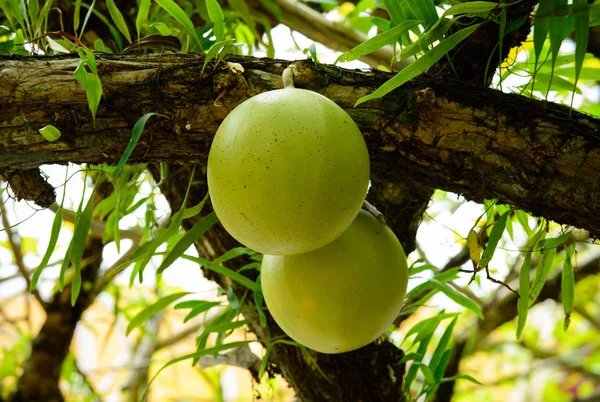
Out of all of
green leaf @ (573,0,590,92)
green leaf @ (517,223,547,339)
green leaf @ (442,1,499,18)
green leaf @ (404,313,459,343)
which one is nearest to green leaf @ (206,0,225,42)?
green leaf @ (442,1,499,18)

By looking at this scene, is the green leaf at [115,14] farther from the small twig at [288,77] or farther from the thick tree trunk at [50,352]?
the thick tree trunk at [50,352]

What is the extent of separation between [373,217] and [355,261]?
0.28 ft

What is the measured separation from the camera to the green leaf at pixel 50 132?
0.73 metres

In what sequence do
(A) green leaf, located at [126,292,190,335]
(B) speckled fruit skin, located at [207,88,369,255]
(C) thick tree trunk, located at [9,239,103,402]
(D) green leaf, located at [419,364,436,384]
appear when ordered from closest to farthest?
(B) speckled fruit skin, located at [207,88,369,255] → (A) green leaf, located at [126,292,190,335] → (D) green leaf, located at [419,364,436,384] → (C) thick tree trunk, located at [9,239,103,402]

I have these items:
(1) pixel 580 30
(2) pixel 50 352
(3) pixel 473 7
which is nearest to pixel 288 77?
(3) pixel 473 7

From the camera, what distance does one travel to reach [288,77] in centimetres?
76

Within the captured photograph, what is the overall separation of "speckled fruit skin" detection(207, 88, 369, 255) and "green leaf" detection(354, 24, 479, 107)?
0.05 metres

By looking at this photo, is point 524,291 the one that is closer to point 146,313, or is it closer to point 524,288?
point 524,288

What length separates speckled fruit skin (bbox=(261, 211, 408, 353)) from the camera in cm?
80

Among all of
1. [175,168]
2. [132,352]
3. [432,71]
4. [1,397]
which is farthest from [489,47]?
[132,352]

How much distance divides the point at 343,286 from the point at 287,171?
218 millimetres

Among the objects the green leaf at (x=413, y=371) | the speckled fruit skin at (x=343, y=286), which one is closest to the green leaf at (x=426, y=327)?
the green leaf at (x=413, y=371)

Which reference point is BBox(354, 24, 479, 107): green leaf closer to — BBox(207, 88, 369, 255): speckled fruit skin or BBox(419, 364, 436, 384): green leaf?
BBox(207, 88, 369, 255): speckled fruit skin

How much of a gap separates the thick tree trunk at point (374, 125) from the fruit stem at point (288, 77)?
2 centimetres
